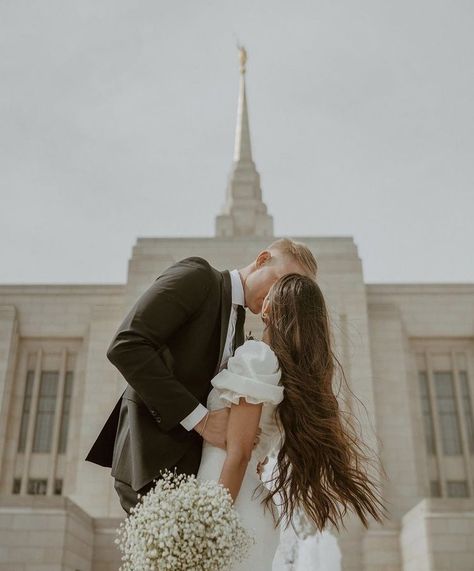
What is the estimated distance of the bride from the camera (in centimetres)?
305

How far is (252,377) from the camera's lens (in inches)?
121

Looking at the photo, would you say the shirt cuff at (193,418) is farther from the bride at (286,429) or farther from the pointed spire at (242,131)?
the pointed spire at (242,131)

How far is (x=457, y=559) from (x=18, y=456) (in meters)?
14.3

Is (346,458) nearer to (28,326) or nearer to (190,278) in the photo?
(190,278)

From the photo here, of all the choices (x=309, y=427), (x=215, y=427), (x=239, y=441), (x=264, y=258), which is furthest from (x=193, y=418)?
(x=264, y=258)

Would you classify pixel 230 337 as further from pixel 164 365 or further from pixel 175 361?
pixel 164 365

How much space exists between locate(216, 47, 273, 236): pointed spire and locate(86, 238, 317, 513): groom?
32018 millimetres

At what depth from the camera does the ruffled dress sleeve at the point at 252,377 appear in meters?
3.04

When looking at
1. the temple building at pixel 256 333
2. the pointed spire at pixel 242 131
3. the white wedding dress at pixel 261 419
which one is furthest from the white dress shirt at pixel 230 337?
the pointed spire at pixel 242 131

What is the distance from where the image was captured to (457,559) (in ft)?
43.5

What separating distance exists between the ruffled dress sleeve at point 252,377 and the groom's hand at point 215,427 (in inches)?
2.5

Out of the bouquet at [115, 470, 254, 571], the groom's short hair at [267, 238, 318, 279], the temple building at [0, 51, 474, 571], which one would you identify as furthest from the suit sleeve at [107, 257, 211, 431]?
the temple building at [0, 51, 474, 571]

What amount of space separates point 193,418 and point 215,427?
0.35ft

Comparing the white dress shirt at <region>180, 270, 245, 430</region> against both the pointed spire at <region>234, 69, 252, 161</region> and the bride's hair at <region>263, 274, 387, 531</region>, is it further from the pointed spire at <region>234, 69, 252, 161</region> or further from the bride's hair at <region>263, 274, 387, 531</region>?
the pointed spire at <region>234, 69, 252, 161</region>
